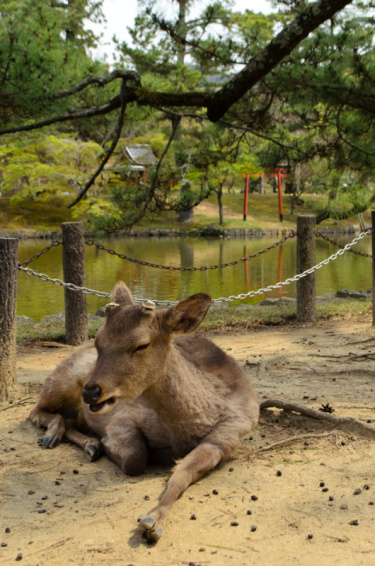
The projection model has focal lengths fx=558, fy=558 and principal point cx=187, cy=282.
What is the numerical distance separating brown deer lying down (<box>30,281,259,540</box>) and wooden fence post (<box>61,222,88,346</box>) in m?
3.59

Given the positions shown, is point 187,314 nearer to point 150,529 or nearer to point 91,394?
point 91,394

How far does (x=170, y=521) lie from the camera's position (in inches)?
117

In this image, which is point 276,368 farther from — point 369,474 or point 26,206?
point 26,206

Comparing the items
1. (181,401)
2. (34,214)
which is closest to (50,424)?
(181,401)

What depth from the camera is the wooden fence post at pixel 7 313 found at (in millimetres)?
5230

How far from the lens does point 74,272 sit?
786 centimetres

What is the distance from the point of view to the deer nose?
3.10 m

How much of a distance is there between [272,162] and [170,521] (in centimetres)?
820

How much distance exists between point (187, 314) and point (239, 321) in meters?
5.87

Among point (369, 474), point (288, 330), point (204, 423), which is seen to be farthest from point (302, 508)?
point (288, 330)

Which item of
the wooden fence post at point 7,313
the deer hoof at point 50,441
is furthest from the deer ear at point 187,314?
the wooden fence post at point 7,313

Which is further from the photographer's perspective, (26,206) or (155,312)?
(26,206)

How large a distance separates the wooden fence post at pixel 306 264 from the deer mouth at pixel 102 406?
6098 millimetres

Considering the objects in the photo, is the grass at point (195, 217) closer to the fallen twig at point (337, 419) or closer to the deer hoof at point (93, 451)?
the fallen twig at point (337, 419)
